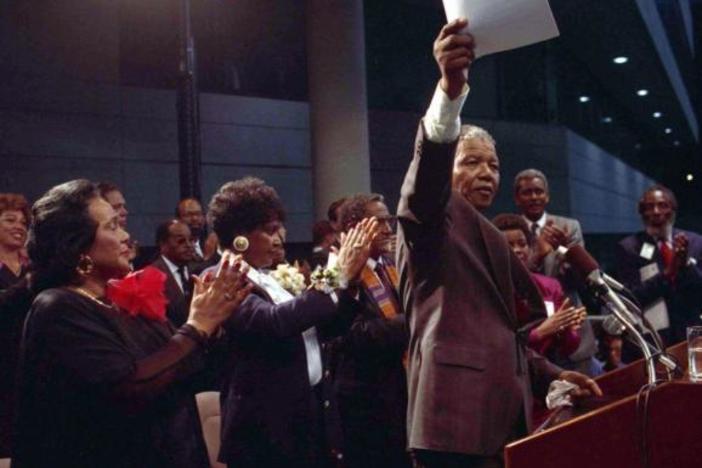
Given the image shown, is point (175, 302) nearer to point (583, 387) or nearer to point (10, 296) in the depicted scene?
point (10, 296)

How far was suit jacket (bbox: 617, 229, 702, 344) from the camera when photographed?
18.6ft

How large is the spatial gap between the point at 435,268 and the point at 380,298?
6.17 feet

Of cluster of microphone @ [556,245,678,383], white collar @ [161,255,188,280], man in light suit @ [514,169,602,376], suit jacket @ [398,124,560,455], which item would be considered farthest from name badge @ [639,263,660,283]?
suit jacket @ [398,124,560,455]

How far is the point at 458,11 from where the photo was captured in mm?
1901

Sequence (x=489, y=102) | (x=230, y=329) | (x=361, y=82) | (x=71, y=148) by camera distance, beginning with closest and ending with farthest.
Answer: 1. (x=230, y=329)
2. (x=361, y=82)
3. (x=71, y=148)
4. (x=489, y=102)

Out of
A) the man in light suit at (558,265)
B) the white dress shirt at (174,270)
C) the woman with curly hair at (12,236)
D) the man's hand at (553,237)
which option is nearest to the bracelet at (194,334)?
the man's hand at (553,237)

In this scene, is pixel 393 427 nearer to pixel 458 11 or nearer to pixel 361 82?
pixel 458 11

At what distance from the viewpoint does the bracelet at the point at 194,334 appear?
2318 mm

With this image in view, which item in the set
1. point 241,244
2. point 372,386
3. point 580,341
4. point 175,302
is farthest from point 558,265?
point 175,302

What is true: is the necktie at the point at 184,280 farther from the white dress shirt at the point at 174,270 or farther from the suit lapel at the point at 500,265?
the suit lapel at the point at 500,265

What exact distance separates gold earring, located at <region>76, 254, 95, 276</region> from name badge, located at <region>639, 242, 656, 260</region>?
439 centimetres

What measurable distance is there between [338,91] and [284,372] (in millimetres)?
6151

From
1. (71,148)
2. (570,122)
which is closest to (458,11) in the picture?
(71,148)

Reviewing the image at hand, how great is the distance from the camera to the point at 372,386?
157 inches
